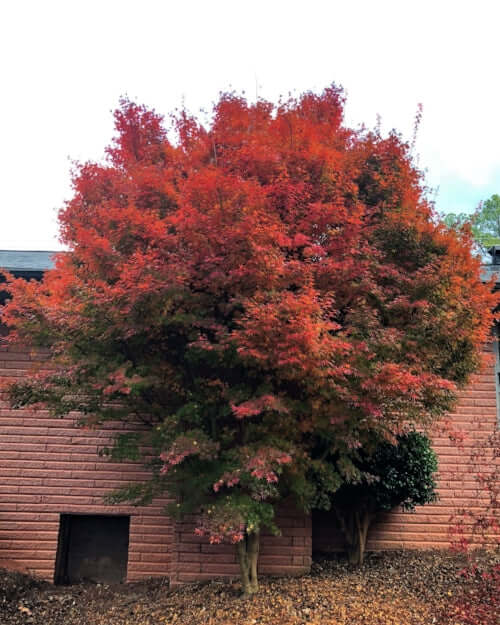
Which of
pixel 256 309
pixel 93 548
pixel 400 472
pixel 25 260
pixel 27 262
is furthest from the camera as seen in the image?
pixel 25 260

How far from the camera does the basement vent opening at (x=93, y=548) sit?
26.8ft

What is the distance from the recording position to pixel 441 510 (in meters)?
8.41

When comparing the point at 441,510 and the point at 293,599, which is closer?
the point at 293,599

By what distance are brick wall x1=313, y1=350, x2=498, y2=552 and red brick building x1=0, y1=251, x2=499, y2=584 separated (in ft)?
0.05

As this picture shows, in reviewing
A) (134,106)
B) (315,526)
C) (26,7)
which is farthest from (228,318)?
(26,7)

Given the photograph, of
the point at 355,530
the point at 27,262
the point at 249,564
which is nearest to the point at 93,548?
the point at 249,564

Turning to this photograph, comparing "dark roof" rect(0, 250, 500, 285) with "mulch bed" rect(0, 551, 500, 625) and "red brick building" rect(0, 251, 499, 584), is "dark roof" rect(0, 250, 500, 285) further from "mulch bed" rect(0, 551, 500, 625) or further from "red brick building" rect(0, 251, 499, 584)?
"mulch bed" rect(0, 551, 500, 625)

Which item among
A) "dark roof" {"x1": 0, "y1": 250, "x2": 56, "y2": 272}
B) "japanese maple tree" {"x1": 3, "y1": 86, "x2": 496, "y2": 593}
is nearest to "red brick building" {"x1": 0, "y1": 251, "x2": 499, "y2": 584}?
"dark roof" {"x1": 0, "y1": 250, "x2": 56, "y2": 272}

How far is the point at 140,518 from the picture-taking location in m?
8.09

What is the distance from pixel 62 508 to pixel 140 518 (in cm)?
121

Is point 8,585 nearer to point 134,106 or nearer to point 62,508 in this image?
point 62,508

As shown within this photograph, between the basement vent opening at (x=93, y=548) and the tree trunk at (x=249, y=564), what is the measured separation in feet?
8.69

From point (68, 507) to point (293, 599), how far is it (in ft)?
12.6

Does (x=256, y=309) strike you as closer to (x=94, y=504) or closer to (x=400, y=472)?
(x=400, y=472)
